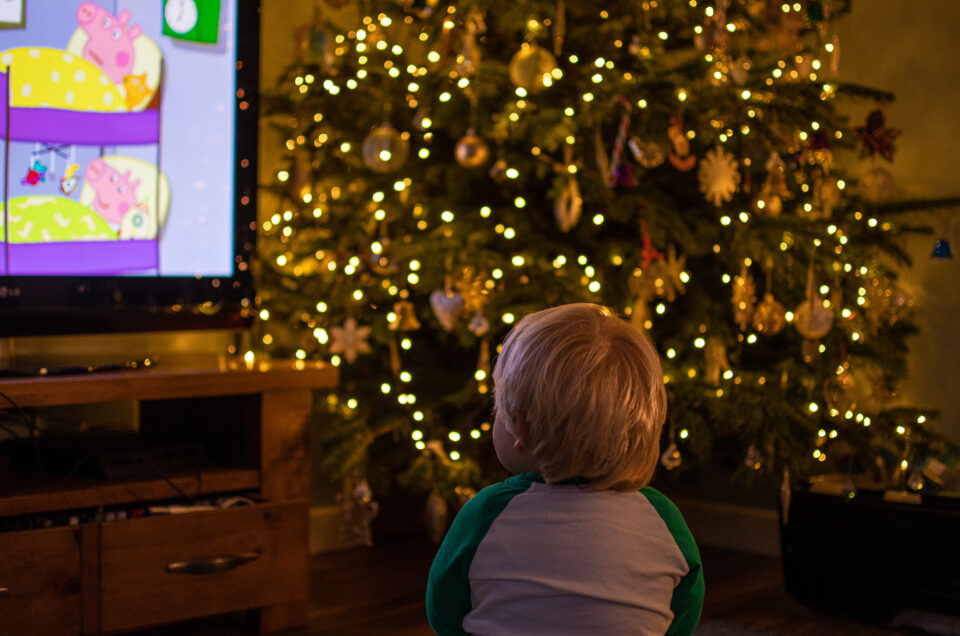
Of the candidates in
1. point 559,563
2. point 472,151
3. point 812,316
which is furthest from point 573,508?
point 812,316

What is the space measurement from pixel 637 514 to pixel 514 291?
1234 millimetres

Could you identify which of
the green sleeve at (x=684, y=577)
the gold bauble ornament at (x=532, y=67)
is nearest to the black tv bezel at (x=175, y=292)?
the gold bauble ornament at (x=532, y=67)

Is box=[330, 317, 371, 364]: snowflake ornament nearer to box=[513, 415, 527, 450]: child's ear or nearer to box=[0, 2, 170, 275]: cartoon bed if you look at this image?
box=[0, 2, 170, 275]: cartoon bed

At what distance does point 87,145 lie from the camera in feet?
6.93

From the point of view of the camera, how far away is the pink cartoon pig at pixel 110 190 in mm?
2129

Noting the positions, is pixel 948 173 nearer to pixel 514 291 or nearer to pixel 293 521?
pixel 514 291

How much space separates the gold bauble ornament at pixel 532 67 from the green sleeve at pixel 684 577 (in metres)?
1.24

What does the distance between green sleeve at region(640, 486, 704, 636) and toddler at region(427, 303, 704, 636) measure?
0.02 m

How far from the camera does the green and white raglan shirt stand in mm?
1104

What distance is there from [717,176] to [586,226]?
1.13 feet

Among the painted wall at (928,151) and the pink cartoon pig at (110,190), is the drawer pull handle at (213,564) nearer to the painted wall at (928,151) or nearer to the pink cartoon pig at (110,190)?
the pink cartoon pig at (110,190)

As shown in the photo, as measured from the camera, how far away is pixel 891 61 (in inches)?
117

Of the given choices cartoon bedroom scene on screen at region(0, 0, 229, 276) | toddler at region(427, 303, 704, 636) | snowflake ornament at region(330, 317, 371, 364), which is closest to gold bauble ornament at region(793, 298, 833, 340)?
snowflake ornament at region(330, 317, 371, 364)

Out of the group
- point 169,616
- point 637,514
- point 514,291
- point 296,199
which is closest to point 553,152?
point 514,291
